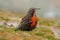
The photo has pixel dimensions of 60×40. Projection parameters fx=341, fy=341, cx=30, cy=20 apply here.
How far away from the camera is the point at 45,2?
47.6 metres

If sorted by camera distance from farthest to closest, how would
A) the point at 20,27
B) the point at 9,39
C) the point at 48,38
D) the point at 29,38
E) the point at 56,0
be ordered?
1. the point at 56,0
2. the point at 48,38
3. the point at 20,27
4. the point at 29,38
5. the point at 9,39

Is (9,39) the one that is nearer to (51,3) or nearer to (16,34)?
(16,34)

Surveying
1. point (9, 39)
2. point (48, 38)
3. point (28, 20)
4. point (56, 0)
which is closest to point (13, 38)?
point (9, 39)

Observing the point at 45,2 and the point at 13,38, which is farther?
the point at 45,2

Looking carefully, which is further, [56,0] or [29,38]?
[56,0]

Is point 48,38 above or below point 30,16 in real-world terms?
below

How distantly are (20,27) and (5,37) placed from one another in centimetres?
191

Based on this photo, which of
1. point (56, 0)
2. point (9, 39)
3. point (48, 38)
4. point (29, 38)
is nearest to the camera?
point (9, 39)

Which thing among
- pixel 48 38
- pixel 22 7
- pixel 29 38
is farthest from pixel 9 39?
pixel 22 7

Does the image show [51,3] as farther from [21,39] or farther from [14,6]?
[21,39]

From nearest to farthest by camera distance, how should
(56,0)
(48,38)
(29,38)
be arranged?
(29,38)
(48,38)
(56,0)

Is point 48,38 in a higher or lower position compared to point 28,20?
lower

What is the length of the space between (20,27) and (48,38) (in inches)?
88.6

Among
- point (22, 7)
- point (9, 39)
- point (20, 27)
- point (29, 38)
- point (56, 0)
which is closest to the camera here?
point (9, 39)
